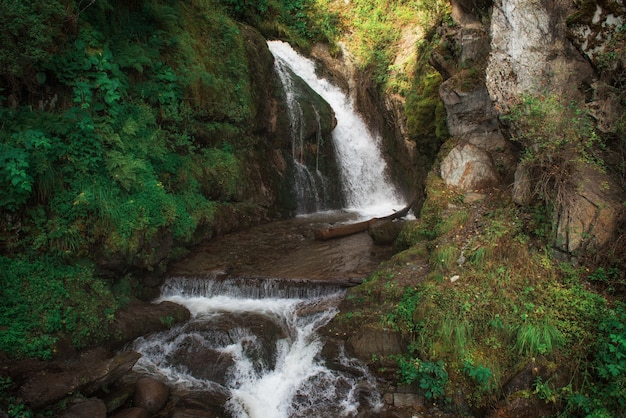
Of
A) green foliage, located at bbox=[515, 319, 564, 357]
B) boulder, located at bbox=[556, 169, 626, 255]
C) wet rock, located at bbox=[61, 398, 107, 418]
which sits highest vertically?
boulder, located at bbox=[556, 169, 626, 255]

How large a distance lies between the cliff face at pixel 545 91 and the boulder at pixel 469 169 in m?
0.02

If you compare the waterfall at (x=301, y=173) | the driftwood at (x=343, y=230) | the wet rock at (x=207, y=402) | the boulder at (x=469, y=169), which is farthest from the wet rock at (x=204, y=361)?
the waterfall at (x=301, y=173)

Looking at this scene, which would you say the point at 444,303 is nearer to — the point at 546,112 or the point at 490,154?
the point at 546,112

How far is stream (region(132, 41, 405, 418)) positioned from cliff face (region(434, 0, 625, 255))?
323 cm

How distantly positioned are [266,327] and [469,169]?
17.6ft

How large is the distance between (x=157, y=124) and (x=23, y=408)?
6.49m

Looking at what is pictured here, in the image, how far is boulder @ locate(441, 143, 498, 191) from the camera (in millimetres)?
8289

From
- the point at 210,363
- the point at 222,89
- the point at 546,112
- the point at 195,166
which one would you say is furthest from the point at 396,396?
the point at 222,89

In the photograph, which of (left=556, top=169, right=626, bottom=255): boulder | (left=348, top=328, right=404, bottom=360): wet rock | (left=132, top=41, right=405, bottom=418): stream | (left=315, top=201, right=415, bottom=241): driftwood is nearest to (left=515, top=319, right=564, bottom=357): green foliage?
(left=556, top=169, right=626, bottom=255): boulder

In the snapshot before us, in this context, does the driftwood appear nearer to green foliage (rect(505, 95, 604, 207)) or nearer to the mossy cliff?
the mossy cliff

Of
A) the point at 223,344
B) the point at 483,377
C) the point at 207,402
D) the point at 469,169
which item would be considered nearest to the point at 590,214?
the point at 483,377

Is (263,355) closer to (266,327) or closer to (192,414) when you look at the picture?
(266,327)

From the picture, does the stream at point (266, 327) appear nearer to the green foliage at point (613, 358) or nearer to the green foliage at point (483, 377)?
the green foliage at point (483, 377)

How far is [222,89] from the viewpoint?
11.3 meters
